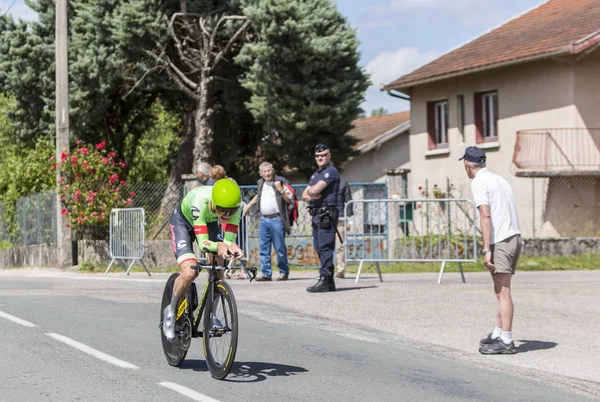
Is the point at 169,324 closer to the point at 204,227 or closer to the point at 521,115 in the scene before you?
the point at 204,227

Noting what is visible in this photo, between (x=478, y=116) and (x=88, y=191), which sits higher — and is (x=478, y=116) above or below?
above

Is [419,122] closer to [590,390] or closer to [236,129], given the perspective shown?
[236,129]

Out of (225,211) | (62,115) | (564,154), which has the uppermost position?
(62,115)

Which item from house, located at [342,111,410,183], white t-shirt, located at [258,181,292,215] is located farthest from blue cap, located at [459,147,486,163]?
house, located at [342,111,410,183]

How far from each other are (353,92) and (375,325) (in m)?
13.3

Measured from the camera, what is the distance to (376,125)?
4522 cm

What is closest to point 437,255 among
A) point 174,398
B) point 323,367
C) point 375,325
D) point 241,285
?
point 241,285

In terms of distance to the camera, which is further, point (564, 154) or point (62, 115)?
point (564, 154)

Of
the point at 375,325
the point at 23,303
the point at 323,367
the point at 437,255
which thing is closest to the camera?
the point at 323,367

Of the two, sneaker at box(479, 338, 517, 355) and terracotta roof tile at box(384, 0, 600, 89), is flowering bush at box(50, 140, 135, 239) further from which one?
sneaker at box(479, 338, 517, 355)

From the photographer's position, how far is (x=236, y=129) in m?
30.2

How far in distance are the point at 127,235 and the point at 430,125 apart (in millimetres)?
15443

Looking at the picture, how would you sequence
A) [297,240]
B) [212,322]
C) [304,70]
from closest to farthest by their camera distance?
1. [212,322]
2. [297,240]
3. [304,70]

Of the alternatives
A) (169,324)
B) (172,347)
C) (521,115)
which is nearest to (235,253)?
(169,324)
